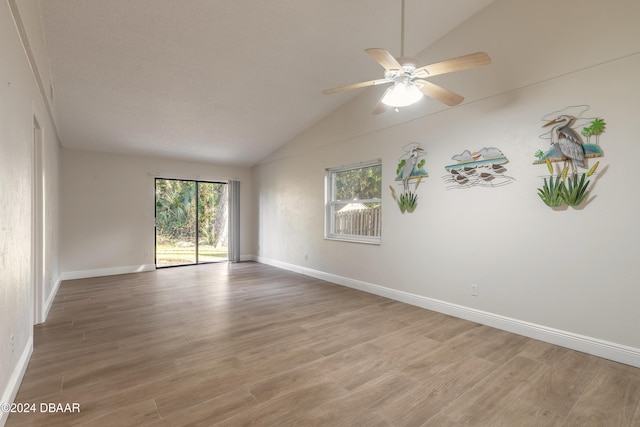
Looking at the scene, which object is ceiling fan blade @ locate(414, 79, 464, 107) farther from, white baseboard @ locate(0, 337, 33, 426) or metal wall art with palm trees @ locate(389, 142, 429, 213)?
white baseboard @ locate(0, 337, 33, 426)

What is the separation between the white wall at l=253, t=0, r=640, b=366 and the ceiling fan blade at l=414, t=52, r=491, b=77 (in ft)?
4.07

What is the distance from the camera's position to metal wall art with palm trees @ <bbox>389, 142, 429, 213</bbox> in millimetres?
3840

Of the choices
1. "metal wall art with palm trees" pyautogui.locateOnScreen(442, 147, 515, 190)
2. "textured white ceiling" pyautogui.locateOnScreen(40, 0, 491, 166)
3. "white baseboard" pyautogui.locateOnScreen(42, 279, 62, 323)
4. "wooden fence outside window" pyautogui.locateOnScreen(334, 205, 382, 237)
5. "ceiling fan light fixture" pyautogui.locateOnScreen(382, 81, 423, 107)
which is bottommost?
"white baseboard" pyautogui.locateOnScreen(42, 279, 62, 323)

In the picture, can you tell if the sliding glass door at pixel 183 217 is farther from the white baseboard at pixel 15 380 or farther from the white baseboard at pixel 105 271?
the white baseboard at pixel 15 380

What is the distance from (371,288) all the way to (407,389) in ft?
8.03

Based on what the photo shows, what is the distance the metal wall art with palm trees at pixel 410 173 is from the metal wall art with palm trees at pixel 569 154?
4.22 ft

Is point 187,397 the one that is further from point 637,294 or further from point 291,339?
point 637,294

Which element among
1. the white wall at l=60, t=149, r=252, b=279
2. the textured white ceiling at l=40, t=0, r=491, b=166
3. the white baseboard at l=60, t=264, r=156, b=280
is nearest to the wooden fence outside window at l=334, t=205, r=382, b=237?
the textured white ceiling at l=40, t=0, r=491, b=166

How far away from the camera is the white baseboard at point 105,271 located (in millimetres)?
5422

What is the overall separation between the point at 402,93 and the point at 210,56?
7.66 feet

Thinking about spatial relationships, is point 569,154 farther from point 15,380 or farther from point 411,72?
point 15,380

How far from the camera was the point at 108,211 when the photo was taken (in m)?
5.80

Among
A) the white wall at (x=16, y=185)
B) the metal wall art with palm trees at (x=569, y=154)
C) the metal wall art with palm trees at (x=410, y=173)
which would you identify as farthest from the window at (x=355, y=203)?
the white wall at (x=16, y=185)

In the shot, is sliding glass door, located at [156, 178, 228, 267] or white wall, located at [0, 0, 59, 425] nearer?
white wall, located at [0, 0, 59, 425]
